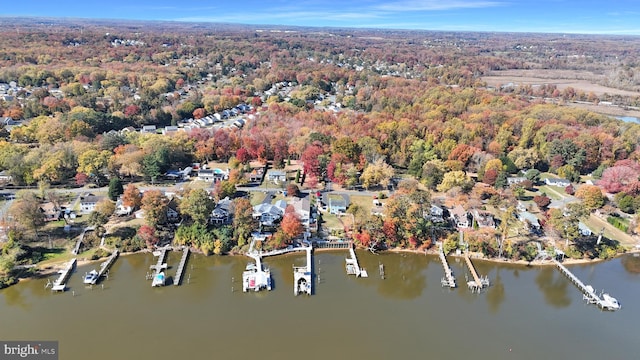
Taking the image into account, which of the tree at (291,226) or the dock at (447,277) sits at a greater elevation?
the tree at (291,226)

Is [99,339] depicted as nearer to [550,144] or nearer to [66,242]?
[66,242]

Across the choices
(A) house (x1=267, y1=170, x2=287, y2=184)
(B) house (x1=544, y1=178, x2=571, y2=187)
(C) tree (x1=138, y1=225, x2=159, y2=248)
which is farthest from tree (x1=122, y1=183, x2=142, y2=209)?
(B) house (x1=544, y1=178, x2=571, y2=187)

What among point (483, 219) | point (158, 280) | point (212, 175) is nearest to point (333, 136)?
point (212, 175)

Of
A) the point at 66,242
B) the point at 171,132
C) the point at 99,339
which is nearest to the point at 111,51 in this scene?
the point at 171,132

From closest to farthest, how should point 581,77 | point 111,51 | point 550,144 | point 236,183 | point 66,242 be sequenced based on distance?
point 66,242 → point 236,183 → point 550,144 → point 111,51 → point 581,77

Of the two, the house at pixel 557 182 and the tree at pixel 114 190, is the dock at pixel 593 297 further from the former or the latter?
the tree at pixel 114 190

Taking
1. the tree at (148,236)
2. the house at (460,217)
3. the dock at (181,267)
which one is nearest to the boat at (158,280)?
the dock at (181,267)

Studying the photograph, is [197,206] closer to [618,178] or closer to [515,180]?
[515,180]
